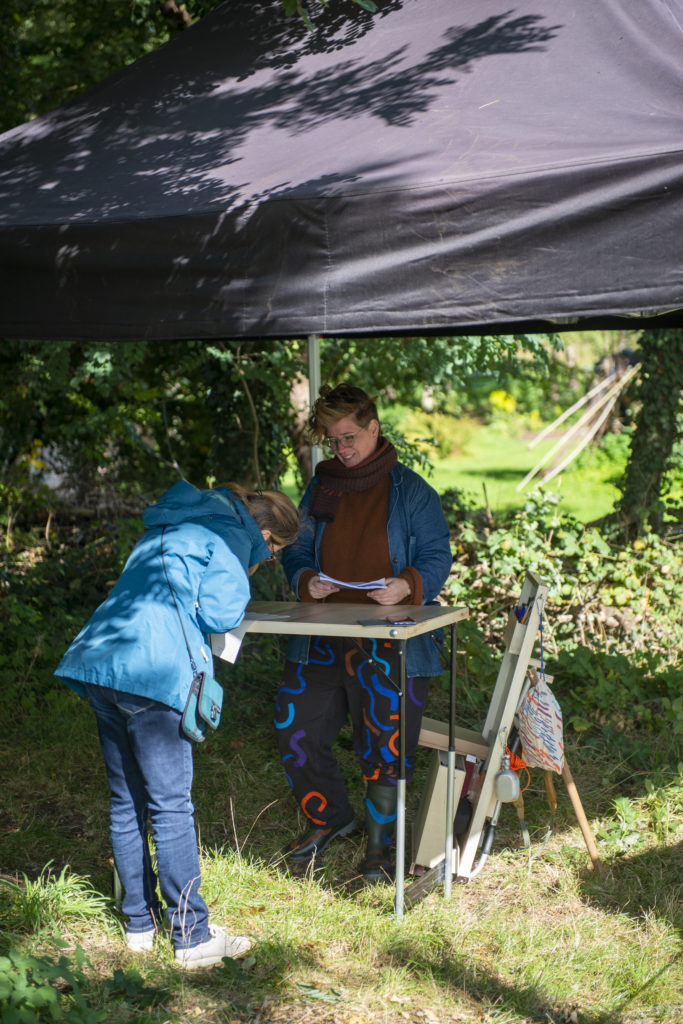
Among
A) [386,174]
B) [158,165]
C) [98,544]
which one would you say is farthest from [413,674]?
[98,544]

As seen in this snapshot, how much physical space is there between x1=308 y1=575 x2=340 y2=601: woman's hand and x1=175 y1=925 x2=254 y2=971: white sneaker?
44.2 inches

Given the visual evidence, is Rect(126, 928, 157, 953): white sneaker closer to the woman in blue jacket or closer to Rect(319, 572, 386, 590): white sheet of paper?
the woman in blue jacket

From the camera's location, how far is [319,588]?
3.47 metres

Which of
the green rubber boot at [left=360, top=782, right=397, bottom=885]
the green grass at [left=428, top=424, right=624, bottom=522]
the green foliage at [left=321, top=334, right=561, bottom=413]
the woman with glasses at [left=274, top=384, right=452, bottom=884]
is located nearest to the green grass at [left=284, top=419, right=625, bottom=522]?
the green grass at [left=428, top=424, right=624, bottom=522]

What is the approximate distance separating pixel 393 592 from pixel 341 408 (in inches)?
26.0

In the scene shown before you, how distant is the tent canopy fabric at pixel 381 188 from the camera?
8.04 ft

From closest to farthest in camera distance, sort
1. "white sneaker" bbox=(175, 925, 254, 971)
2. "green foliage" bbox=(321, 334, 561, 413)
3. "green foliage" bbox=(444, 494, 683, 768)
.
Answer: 1. "white sneaker" bbox=(175, 925, 254, 971)
2. "green foliage" bbox=(444, 494, 683, 768)
3. "green foliage" bbox=(321, 334, 561, 413)

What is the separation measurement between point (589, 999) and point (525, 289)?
1.94 meters

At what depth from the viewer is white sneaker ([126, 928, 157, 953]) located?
9.36 feet

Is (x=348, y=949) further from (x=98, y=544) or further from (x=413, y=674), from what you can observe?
(x=98, y=544)

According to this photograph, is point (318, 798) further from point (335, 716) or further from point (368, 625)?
point (368, 625)

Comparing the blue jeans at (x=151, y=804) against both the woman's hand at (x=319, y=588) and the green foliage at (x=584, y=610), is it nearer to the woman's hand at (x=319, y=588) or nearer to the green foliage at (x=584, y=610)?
the woman's hand at (x=319, y=588)

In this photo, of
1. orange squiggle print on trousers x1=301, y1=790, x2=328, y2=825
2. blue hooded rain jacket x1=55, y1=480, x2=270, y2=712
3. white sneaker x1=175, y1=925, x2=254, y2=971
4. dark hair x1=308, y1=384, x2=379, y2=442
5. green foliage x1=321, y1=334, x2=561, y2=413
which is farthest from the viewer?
green foliage x1=321, y1=334, x2=561, y2=413

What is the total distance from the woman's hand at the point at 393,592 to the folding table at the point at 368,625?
0.08 ft
